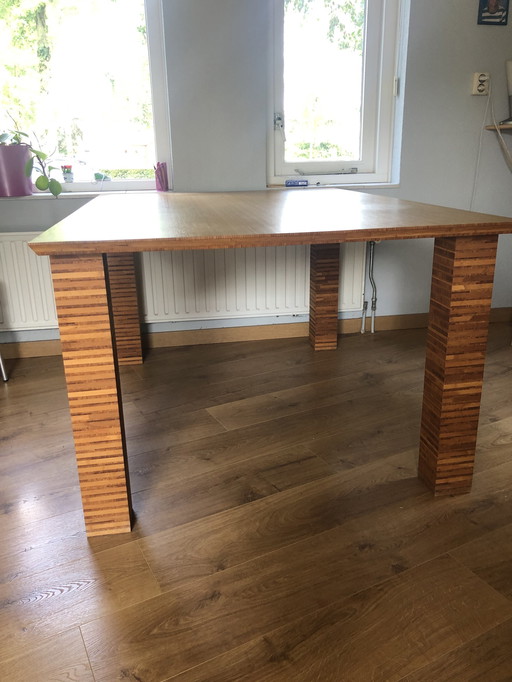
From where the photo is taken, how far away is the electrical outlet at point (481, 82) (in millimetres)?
2828

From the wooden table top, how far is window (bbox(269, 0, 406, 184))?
103cm

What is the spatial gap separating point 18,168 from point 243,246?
1798 mm

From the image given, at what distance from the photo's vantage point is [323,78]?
111 inches

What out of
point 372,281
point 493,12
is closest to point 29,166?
point 372,281

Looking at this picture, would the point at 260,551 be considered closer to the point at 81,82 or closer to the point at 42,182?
the point at 42,182

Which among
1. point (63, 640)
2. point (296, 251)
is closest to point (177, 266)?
point (296, 251)

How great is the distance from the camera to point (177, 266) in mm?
2732

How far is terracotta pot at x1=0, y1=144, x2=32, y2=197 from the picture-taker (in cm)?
249

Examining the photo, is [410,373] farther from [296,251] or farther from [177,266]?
[177,266]

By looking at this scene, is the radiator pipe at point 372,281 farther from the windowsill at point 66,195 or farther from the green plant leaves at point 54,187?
the green plant leaves at point 54,187

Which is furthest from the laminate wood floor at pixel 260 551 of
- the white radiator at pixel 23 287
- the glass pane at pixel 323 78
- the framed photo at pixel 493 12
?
the framed photo at pixel 493 12

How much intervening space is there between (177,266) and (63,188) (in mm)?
688

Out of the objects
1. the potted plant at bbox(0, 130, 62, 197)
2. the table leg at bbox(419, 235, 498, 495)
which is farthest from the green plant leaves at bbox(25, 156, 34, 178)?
the table leg at bbox(419, 235, 498, 495)

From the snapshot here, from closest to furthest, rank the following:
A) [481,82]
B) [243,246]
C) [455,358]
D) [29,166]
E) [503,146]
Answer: [243,246] → [455,358] → [29,166] → [481,82] → [503,146]
